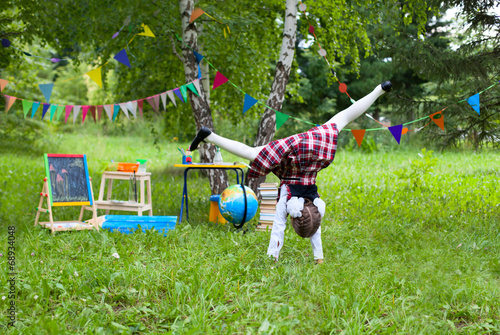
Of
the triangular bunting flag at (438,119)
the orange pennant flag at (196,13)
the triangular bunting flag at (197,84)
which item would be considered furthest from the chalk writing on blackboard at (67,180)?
the triangular bunting flag at (438,119)

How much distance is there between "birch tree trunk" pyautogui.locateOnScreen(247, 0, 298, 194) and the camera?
20.3 ft

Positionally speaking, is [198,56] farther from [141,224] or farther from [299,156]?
[299,156]

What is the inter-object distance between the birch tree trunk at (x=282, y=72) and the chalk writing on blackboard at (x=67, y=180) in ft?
7.82

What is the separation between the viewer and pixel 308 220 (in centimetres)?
377

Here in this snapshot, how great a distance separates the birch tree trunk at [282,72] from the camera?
6.18 metres

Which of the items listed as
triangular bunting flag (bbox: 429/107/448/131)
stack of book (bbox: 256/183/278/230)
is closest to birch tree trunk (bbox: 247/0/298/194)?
stack of book (bbox: 256/183/278/230)

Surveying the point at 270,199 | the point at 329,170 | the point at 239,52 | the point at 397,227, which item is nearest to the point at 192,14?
the point at 239,52

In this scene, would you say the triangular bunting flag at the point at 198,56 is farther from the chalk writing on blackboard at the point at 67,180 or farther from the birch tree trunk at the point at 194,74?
the chalk writing on blackboard at the point at 67,180

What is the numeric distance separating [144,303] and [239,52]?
603cm

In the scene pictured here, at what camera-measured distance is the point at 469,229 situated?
543 centimetres

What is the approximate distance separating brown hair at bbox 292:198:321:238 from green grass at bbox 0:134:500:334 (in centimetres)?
36

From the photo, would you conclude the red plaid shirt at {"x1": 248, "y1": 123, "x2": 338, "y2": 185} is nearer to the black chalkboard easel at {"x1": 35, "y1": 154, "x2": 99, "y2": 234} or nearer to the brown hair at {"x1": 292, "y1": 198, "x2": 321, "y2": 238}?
the brown hair at {"x1": 292, "y1": 198, "x2": 321, "y2": 238}

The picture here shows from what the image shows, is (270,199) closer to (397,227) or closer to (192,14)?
(397,227)

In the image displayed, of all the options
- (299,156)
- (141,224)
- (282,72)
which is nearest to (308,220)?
(299,156)
